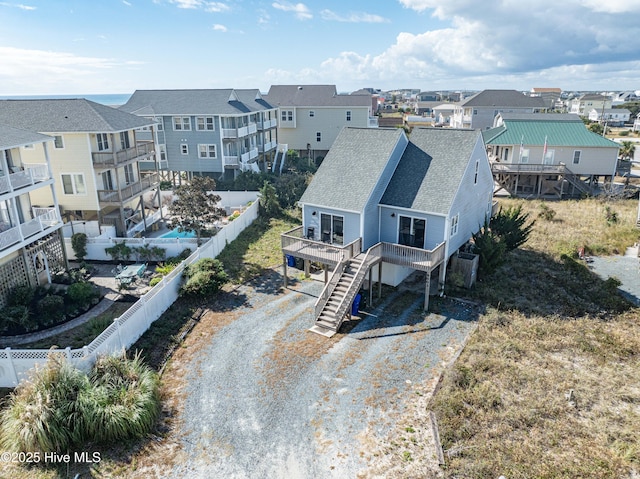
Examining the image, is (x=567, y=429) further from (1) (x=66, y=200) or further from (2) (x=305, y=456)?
(1) (x=66, y=200)

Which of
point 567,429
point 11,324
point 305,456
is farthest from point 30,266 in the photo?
point 567,429

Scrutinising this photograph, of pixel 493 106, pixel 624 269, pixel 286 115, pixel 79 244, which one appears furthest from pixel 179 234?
pixel 493 106

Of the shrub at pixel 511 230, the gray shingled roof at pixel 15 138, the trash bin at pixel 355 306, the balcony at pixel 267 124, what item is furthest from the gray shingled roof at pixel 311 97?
the trash bin at pixel 355 306

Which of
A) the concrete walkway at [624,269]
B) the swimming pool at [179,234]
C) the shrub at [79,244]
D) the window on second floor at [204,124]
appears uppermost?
the window on second floor at [204,124]

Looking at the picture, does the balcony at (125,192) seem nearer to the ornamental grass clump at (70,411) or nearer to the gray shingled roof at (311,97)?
the ornamental grass clump at (70,411)

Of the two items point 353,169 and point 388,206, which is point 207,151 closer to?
point 353,169
